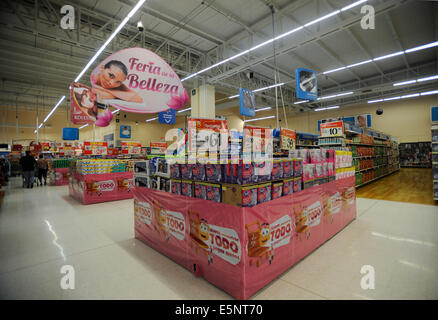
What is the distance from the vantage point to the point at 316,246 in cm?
299

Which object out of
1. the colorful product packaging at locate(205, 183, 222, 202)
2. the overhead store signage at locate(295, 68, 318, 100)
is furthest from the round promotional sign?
the overhead store signage at locate(295, 68, 318, 100)

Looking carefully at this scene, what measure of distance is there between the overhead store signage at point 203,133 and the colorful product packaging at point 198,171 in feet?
1.38

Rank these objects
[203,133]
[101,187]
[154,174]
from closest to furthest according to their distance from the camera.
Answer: [203,133]
[154,174]
[101,187]

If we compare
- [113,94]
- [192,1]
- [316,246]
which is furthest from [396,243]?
[192,1]

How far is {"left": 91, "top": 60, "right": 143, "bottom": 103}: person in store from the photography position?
246cm

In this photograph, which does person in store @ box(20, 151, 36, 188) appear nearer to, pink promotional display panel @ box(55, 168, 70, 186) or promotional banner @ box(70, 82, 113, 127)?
pink promotional display panel @ box(55, 168, 70, 186)

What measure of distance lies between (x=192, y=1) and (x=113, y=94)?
246 inches

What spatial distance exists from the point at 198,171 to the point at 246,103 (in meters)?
6.34

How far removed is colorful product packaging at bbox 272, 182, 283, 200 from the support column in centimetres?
931

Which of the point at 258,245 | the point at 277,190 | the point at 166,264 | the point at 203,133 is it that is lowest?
the point at 166,264

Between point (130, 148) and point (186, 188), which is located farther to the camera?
point (130, 148)

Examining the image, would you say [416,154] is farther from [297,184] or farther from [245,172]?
[245,172]

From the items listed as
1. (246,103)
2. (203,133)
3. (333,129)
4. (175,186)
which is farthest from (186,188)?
(333,129)

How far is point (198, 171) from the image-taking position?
7.80 feet
